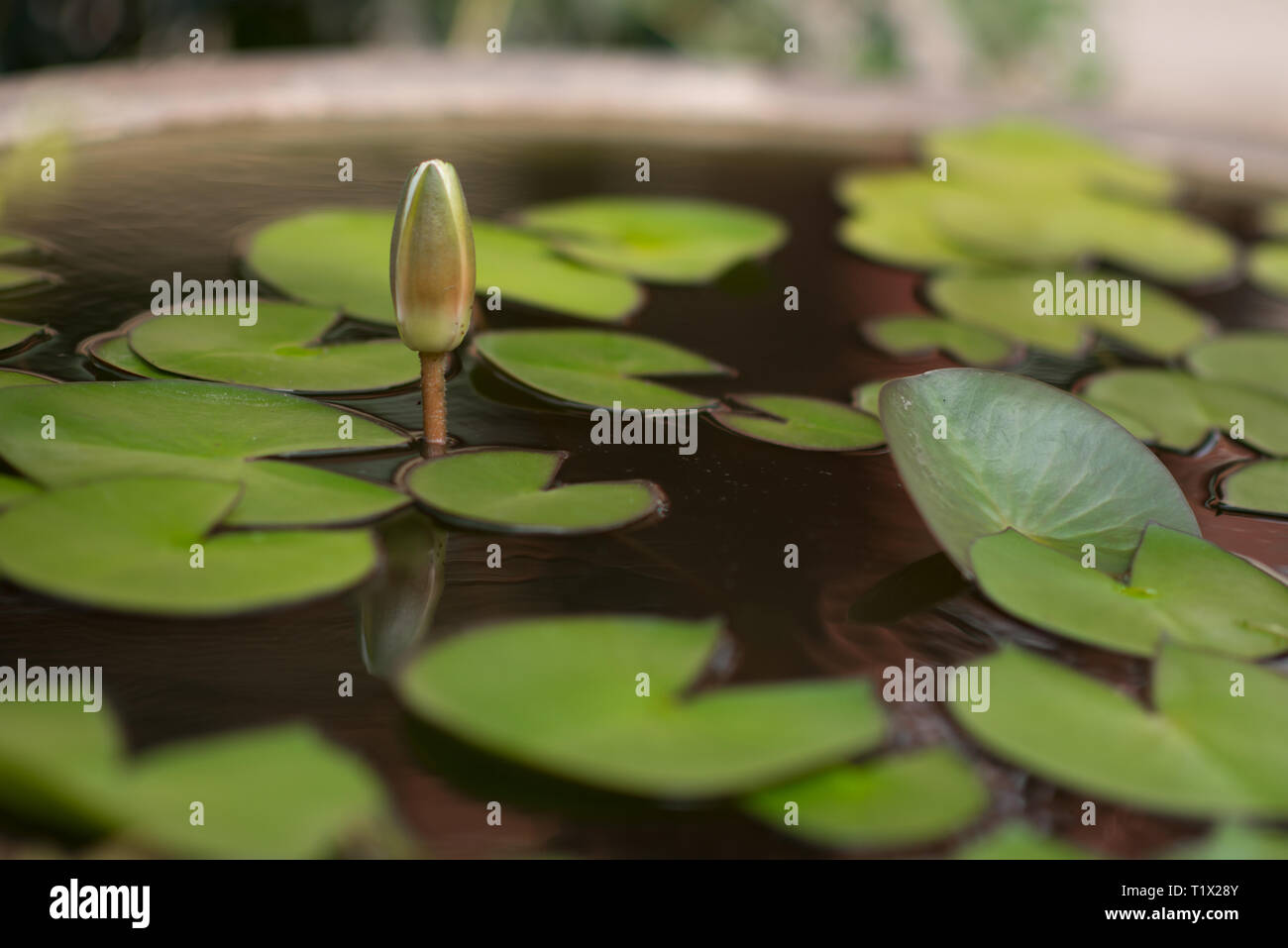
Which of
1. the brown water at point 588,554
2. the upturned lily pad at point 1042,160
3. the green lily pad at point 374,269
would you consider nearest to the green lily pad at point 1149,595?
the brown water at point 588,554

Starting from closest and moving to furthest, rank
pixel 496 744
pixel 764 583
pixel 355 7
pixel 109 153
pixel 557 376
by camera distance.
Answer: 1. pixel 496 744
2. pixel 764 583
3. pixel 557 376
4. pixel 109 153
5. pixel 355 7

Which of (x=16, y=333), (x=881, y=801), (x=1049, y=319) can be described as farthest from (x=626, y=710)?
(x=1049, y=319)

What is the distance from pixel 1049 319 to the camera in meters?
0.87

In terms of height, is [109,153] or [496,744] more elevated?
[109,153]

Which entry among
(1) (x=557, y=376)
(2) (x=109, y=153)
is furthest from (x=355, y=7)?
(1) (x=557, y=376)

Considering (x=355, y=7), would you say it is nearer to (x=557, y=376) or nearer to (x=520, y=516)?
(x=557, y=376)

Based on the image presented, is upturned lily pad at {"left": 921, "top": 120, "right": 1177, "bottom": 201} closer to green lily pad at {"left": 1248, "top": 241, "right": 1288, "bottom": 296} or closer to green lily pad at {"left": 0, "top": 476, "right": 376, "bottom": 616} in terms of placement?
green lily pad at {"left": 1248, "top": 241, "right": 1288, "bottom": 296}

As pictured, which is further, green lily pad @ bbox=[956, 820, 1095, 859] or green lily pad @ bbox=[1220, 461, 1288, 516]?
green lily pad @ bbox=[1220, 461, 1288, 516]

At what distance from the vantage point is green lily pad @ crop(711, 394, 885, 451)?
0.63m

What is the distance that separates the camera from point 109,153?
0.95 m

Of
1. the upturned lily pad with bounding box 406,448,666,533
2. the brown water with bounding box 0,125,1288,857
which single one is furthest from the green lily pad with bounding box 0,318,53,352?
the upturned lily pad with bounding box 406,448,666,533

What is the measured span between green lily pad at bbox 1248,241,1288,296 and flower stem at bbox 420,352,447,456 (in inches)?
28.6

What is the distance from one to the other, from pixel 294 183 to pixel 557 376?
40 centimetres

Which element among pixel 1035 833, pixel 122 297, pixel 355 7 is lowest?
pixel 1035 833
